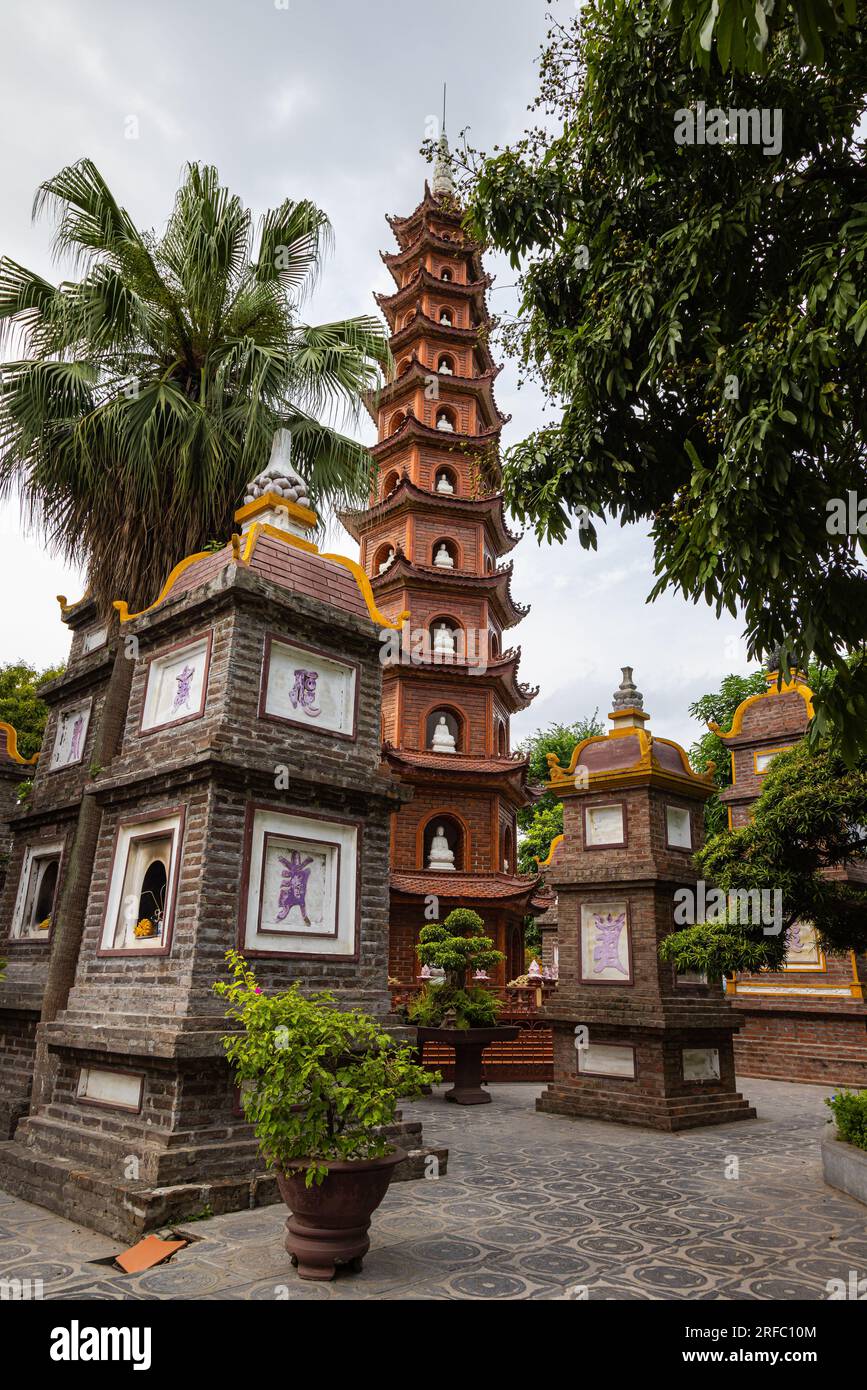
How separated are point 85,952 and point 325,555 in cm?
475

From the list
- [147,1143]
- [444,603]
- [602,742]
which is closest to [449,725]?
[444,603]

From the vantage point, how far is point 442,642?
2253 centimetres

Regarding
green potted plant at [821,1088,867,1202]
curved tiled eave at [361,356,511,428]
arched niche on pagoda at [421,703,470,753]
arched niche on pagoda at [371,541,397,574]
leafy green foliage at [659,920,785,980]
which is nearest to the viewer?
green potted plant at [821,1088,867,1202]

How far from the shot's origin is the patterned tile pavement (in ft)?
16.3

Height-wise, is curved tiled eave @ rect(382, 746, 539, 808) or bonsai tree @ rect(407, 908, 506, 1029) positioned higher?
curved tiled eave @ rect(382, 746, 539, 808)

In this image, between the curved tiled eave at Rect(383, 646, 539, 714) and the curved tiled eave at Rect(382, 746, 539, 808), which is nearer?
the curved tiled eave at Rect(382, 746, 539, 808)

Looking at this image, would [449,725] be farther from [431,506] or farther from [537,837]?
[537,837]

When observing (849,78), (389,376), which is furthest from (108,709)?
(849,78)

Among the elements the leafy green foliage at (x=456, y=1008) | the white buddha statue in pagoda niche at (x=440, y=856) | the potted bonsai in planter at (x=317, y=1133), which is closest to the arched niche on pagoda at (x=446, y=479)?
the white buddha statue in pagoda niche at (x=440, y=856)

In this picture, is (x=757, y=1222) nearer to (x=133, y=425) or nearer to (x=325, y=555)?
(x=325, y=555)

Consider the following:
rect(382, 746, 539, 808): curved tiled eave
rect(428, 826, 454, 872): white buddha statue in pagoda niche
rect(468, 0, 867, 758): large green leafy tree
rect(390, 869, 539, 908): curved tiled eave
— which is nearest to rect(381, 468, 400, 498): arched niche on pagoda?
rect(382, 746, 539, 808): curved tiled eave

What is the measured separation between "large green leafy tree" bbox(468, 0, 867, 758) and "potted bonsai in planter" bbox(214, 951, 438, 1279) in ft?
11.9

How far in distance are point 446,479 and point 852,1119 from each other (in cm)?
1958

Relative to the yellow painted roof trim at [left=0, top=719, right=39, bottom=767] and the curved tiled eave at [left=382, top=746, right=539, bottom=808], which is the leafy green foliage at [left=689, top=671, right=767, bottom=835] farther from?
the yellow painted roof trim at [left=0, top=719, right=39, bottom=767]
